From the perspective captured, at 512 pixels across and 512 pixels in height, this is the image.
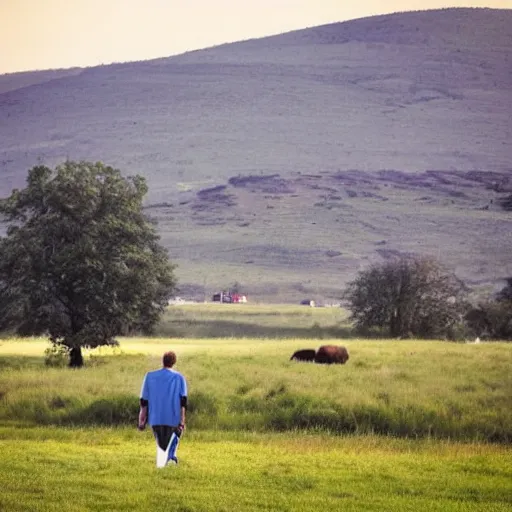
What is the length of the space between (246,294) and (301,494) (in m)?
108

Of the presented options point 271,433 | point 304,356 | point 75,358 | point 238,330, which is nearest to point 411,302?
point 238,330

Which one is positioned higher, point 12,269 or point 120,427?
point 12,269

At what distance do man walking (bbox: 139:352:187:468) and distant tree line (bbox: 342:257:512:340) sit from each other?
170ft

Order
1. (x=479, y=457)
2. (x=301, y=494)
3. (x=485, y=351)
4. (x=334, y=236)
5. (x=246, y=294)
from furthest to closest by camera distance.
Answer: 1. (x=334, y=236)
2. (x=246, y=294)
3. (x=485, y=351)
4. (x=479, y=457)
5. (x=301, y=494)

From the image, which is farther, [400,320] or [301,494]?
[400,320]

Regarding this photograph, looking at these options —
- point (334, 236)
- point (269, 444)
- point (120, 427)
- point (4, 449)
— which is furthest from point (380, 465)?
point (334, 236)

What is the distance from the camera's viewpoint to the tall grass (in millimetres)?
26328

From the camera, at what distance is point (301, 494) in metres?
14.9

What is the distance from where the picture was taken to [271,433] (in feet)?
82.1

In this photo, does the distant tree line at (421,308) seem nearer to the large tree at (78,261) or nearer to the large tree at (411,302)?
the large tree at (411,302)

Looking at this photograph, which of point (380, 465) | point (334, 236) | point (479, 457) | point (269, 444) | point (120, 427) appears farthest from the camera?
point (334, 236)

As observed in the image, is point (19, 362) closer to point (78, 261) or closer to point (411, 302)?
point (78, 261)

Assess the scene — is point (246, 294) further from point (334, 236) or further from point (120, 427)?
point (120, 427)

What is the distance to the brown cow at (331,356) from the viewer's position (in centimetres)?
4144
